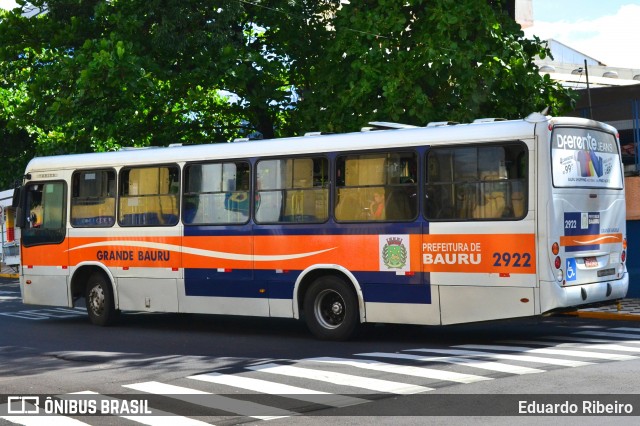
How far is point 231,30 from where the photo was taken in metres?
25.8

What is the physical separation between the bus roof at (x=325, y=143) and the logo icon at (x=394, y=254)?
1418 mm

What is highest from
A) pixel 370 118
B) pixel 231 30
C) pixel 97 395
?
pixel 231 30

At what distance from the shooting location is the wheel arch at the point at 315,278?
52.3 ft

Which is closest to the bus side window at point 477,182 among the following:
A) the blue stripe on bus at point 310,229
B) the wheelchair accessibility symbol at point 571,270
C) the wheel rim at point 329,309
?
the blue stripe on bus at point 310,229

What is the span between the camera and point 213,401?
10.5 m

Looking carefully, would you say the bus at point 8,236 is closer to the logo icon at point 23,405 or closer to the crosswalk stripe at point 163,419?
the logo icon at point 23,405

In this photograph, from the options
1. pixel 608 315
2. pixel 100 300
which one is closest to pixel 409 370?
pixel 608 315

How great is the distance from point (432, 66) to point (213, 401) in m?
13.4

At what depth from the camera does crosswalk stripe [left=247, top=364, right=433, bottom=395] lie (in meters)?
10.9

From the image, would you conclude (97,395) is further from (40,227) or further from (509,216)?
(40,227)

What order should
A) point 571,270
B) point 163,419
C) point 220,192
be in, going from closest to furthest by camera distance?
1. point 163,419
2. point 571,270
3. point 220,192

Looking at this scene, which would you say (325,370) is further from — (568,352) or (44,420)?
(44,420)

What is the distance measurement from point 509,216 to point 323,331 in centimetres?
348

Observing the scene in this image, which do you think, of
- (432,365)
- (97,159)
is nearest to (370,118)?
(97,159)
